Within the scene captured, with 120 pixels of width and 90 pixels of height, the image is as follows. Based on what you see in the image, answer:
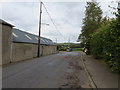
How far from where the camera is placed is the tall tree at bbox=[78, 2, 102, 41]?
2966cm

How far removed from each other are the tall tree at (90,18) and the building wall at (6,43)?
19261 millimetres

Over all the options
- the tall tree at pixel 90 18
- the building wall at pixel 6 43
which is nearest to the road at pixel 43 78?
the building wall at pixel 6 43

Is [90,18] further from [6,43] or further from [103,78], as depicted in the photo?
[103,78]

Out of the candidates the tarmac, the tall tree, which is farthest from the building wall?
the tall tree

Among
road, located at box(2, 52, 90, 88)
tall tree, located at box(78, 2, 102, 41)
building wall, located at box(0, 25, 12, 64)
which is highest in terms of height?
tall tree, located at box(78, 2, 102, 41)

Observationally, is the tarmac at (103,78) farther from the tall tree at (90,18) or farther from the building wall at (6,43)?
the tall tree at (90,18)

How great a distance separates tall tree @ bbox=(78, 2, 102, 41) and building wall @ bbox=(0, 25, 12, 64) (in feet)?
63.2

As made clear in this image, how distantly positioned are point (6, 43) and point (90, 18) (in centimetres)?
2218

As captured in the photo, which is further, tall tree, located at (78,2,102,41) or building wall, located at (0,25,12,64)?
tall tree, located at (78,2,102,41)

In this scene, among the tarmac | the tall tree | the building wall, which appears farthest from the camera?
the tall tree

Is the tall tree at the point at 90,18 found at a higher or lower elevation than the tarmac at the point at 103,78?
higher

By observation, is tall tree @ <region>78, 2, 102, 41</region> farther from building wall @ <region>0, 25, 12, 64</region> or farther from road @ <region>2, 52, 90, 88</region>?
road @ <region>2, 52, 90, 88</region>

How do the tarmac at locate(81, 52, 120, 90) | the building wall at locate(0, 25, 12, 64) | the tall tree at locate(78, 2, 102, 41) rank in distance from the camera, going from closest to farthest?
the tarmac at locate(81, 52, 120, 90), the building wall at locate(0, 25, 12, 64), the tall tree at locate(78, 2, 102, 41)

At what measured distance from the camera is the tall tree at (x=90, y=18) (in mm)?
29658
